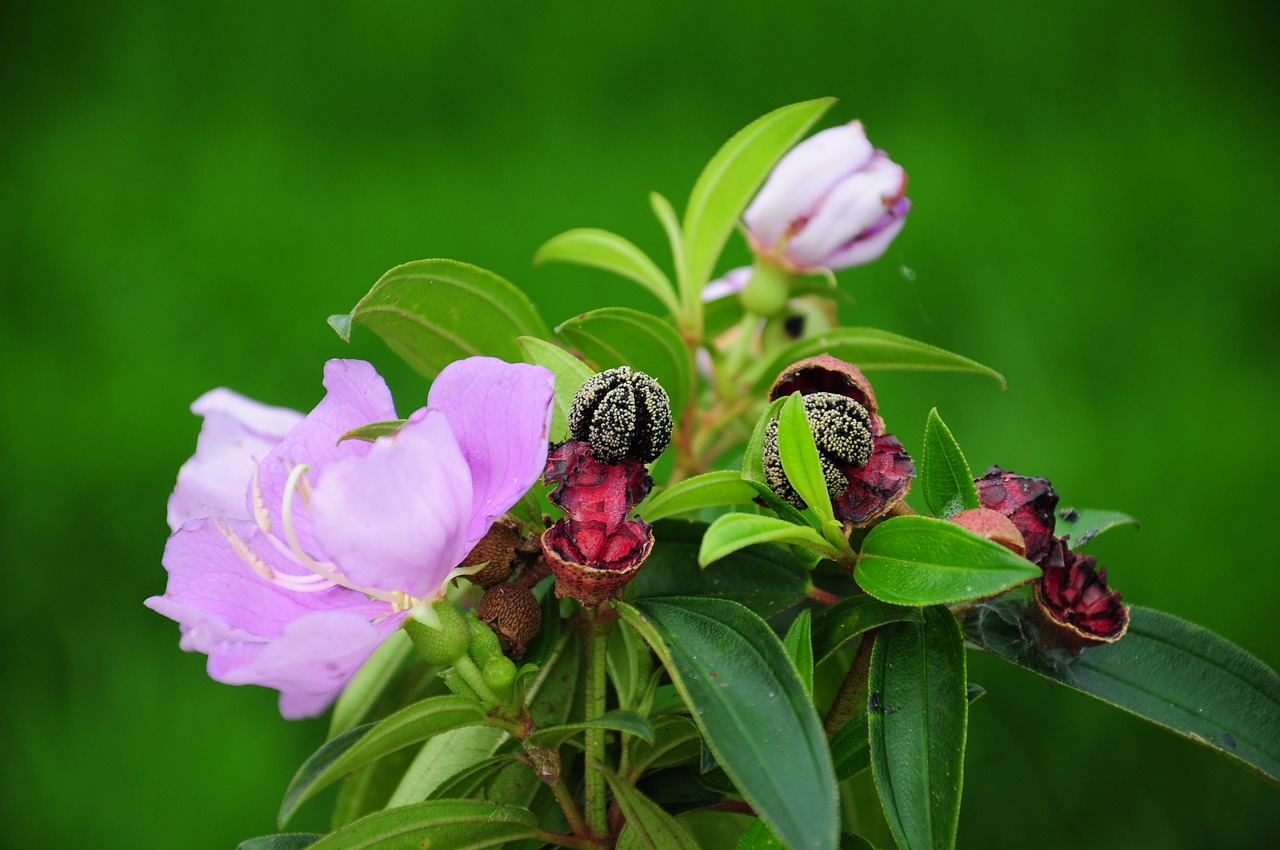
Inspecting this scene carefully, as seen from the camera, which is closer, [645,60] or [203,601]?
[203,601]

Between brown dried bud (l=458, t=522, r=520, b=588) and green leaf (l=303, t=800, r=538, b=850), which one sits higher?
brown dried bud (l=458, t=522, r=520, b=588)

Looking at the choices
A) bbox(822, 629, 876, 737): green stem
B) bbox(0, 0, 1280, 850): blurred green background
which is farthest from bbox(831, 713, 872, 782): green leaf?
bbox(0, 0, 1280, 850): blurred green background

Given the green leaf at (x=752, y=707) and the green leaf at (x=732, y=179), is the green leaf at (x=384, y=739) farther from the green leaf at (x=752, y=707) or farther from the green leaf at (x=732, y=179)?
the green leaf at (x=732, y=179)

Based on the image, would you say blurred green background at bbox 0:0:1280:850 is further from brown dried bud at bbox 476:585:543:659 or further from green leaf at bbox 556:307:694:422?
brown dried bud at bbox 476:585:543:659

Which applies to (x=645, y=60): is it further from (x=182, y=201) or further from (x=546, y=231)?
(x=182, y=201)

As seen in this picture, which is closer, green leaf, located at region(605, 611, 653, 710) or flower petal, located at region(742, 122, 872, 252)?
green leaf, located at region(605, 611, 653, 710)

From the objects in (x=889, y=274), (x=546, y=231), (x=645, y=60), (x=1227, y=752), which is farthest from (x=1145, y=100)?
(x=1227, y=752)
